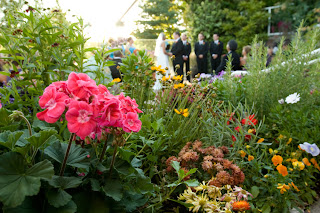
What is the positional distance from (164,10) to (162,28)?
1.47 meters

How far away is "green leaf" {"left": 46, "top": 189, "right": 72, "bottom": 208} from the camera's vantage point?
2.03 ft

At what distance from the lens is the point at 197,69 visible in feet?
35.6

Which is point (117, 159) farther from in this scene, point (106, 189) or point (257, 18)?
point (257, 18)

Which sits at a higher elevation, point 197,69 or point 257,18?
point 257,18

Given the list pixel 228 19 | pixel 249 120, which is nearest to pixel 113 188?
pixel 249 120

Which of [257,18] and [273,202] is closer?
[273,202]

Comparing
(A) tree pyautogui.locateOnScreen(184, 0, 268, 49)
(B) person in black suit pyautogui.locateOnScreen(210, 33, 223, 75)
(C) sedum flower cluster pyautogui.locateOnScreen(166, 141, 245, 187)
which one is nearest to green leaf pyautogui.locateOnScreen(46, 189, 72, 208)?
(C) sedum flower cluster pyautogui.locateOnScreen(166, 141, 245, 187)

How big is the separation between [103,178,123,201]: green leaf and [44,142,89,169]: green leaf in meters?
0.09

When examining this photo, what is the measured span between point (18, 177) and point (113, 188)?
10.4 inches

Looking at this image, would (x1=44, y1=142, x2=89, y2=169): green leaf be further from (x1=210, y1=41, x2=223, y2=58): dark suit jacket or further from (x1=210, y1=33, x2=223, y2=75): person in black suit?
(x1=210, y1=41, x2=223, y2=58): dark suit jacket

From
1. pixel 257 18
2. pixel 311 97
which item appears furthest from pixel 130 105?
pixel 257 18

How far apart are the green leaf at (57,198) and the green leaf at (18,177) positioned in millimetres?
77

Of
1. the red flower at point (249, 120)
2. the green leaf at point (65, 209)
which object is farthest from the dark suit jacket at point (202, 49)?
the green leaf at point (65, 209)

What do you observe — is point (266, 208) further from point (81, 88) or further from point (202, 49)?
point (202, 49)
